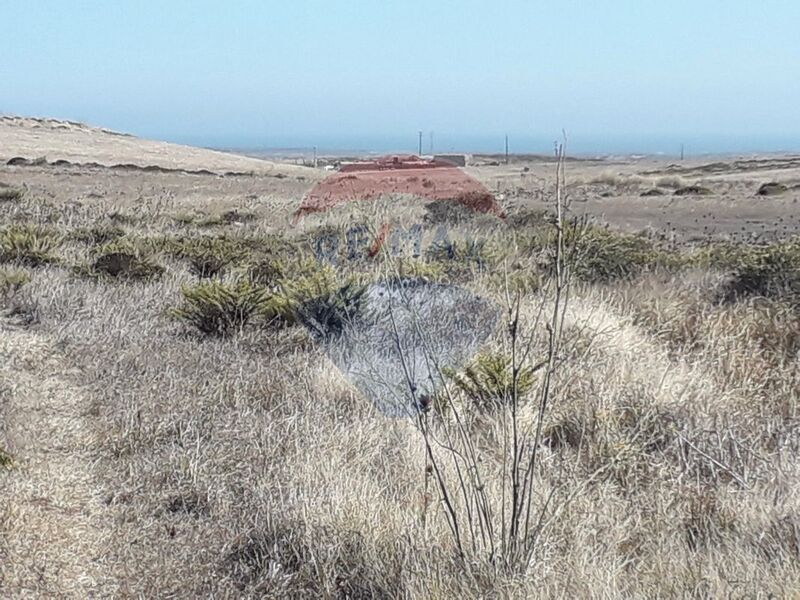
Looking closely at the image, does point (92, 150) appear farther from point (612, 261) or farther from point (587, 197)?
point (612, 261)

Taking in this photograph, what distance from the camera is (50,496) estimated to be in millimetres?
3959

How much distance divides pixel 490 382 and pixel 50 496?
2530 millimetres

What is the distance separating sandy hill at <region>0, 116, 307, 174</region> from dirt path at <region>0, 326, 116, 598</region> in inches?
1792

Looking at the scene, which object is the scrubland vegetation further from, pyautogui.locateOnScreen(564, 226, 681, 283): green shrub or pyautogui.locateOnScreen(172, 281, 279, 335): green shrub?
pyautogui.locateOnScreen(564, 226, 681, 283): green shrub

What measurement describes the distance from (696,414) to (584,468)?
3.33 ft

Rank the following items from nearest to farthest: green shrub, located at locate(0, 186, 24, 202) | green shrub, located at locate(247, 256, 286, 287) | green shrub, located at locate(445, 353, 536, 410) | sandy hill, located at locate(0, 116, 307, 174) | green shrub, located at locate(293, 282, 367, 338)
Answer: green shrub, located at locate(445, 353, 536, 410) < green shrub, located at locate(293, 282, 367, 338) < green shrub, located at locate(247, 256, 286, 287) < green shrub, located at locate(0, 186, 24, 202) < sandy hill, located at locate(0, 116, 307, 174)

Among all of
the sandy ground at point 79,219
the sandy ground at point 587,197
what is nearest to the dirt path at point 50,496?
the sandy ground at point 79,219

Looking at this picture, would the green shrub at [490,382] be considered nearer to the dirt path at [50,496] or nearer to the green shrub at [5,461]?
the dirt path at [50,496]

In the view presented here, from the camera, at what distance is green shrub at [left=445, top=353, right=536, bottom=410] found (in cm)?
518

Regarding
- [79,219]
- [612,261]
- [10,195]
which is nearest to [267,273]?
[612,261]

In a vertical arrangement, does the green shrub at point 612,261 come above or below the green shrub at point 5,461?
above

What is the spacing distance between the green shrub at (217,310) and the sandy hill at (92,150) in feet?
143

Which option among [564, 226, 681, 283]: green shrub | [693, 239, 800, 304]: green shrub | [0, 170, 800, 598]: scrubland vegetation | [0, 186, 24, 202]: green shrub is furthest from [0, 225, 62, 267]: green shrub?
[0, 186, 24, 202]: green shrub

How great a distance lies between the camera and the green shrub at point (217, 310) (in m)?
7.38
